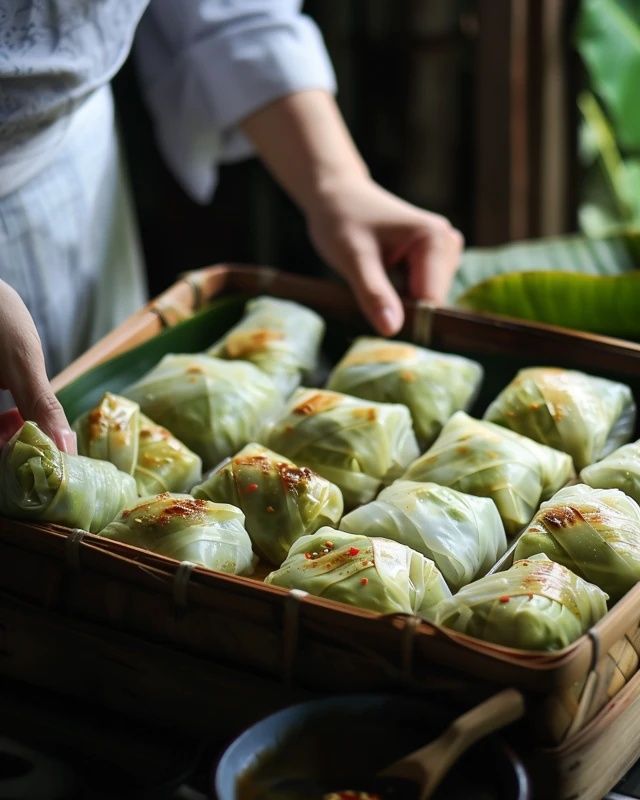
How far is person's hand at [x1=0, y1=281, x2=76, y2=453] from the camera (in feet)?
4.66

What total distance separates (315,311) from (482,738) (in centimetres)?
125

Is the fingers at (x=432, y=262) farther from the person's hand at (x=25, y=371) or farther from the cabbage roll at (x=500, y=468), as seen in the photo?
the person's hand at (x=25, y=371)

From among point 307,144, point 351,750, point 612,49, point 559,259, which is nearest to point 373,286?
point 307,144

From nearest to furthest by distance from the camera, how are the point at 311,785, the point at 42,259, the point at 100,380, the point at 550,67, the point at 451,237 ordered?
the point at 311,785 → the point at 100,380 → the point at 42,259 → the point at 451,237 → the point at 550,67

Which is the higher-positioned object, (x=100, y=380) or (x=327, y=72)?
(x=327, y=72)

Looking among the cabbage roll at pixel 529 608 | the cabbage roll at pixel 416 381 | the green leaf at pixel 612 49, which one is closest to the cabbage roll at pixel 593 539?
the cabbage roll at pixel 529 608

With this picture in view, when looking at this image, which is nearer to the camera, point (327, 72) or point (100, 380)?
point (100, 380)

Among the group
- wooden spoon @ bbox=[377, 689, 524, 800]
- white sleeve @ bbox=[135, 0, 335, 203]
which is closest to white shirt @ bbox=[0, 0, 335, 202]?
white sleeve @ bbox=[135, 0, 335, 203]

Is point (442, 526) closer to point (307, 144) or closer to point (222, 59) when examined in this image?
point (307, 144)

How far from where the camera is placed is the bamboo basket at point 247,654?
3.67 ft

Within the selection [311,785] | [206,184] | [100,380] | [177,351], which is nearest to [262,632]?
[311,785]

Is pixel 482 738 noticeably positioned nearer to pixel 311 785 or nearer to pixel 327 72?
pixel 311 785

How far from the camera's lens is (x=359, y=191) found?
2.17 metres

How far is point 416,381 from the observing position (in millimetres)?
1849
